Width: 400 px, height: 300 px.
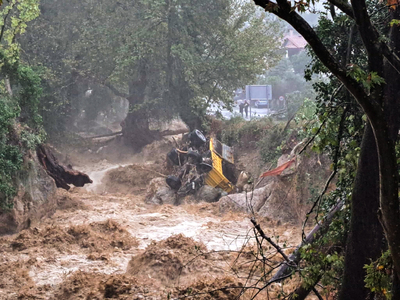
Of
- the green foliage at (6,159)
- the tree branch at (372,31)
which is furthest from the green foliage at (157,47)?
the tree branch at (372,31)

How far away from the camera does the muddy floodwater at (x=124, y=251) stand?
9.05 metres

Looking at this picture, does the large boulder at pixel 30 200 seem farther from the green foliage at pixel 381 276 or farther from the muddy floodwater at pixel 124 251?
the green foliage at pixel 381 276

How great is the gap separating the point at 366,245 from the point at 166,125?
25.4 meters

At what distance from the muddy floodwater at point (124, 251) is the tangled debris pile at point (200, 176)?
90cm

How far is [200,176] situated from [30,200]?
6.96m

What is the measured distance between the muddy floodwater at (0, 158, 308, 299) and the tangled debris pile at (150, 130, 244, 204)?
899 mm

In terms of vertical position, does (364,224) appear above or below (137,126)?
below

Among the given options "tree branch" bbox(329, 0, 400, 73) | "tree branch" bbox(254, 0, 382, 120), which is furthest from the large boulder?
"tree branch" bbox(254, 0, 382, 120)

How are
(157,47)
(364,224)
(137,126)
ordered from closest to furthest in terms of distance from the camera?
(364,224)
(157,47)
(137,126)

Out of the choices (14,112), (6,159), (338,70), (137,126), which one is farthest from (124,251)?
(137,126)

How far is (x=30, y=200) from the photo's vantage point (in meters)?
14.1

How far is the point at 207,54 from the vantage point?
24625mm

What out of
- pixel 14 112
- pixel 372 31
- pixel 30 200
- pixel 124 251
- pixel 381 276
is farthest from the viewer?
pixel 30 200

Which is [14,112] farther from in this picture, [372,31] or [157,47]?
[157,47]
